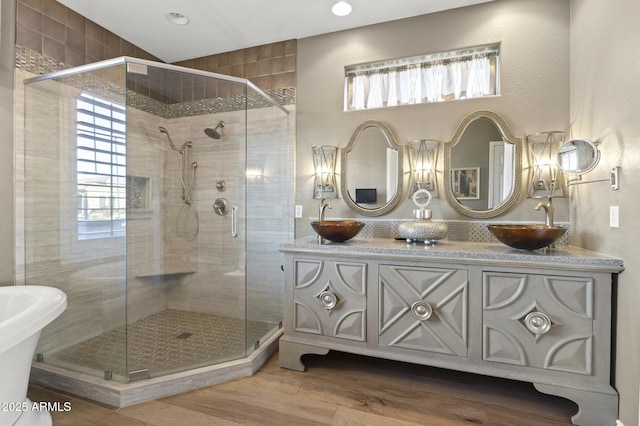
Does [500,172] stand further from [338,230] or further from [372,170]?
[338,230]

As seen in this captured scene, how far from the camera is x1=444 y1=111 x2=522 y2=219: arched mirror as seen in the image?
223 centimetres

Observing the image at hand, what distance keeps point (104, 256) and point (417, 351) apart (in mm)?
2330

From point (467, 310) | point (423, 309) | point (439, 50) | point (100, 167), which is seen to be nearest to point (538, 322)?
point (467, 310)

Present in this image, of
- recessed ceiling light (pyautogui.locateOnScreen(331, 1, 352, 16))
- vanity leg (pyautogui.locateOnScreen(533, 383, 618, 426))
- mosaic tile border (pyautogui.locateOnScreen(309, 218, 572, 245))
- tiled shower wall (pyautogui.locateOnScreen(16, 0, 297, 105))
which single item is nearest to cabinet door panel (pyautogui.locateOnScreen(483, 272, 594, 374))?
vanity leg (pyautogui.locateOnScreen(533, 383, 618, 426))

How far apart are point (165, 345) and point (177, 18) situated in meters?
2.62

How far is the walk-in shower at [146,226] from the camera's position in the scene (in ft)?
6.59

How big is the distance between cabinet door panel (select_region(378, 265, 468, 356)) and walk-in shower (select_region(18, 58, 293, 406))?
39.6 inches

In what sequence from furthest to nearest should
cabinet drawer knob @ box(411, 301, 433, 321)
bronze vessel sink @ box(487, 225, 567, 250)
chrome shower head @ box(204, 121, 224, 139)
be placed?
chrome shower head @ box(204, 121, 224, 139) → cabinet drawer knob @ box(411, 301, 433, 321) → bronze vessel sink @ box(487, 225, 567, 250)

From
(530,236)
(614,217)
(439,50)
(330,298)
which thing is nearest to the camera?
(614,217)

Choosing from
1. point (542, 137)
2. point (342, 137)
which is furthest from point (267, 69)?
point (542, 137)

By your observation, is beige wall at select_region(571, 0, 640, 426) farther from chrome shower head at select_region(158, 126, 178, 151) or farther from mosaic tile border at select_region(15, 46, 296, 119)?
chrome shower head at select_region(158, 126, 178, 151)

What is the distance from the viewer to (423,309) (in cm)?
183

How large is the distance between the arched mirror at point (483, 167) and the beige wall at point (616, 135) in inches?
15.5

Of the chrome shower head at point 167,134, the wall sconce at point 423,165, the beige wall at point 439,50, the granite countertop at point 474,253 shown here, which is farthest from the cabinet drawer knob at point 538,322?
the chrome shower head at point 167,134
